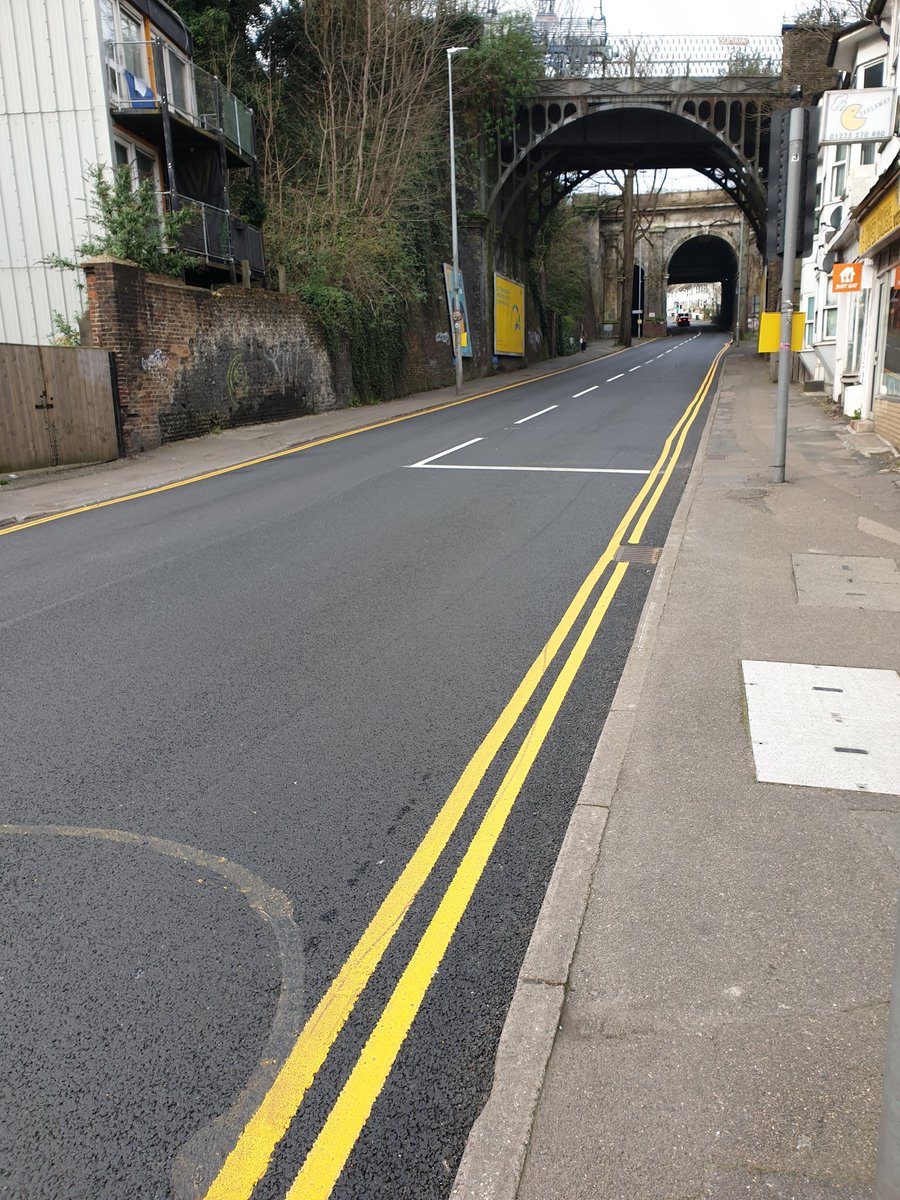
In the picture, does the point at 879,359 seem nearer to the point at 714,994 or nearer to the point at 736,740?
the point at 736,740

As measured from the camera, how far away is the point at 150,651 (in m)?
6.42

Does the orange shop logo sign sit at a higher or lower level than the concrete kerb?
higher

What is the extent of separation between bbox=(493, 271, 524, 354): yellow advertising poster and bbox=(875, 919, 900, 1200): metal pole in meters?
40.8

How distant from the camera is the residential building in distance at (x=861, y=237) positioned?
12.5 metres

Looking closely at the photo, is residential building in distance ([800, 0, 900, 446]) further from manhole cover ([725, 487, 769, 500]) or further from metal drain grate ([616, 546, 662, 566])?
metal drain grate ([616, 546, 662, 566])

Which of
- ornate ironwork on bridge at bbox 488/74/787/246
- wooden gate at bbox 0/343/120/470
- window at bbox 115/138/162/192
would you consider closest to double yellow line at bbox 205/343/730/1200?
wooden gate at bbox 0/343/120/470

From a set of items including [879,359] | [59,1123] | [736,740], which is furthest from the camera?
[879,359]

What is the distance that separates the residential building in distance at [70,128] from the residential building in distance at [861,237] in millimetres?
13773

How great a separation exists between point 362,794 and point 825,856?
2.02 meters

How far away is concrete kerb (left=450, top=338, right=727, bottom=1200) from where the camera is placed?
7.74 feet

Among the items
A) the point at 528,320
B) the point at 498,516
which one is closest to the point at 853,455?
the point at 498,516

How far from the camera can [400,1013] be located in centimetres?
296

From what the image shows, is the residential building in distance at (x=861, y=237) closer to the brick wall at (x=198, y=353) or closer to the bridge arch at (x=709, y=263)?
the brick wall at (x=198, y=353)

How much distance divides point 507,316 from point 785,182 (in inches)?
1279
